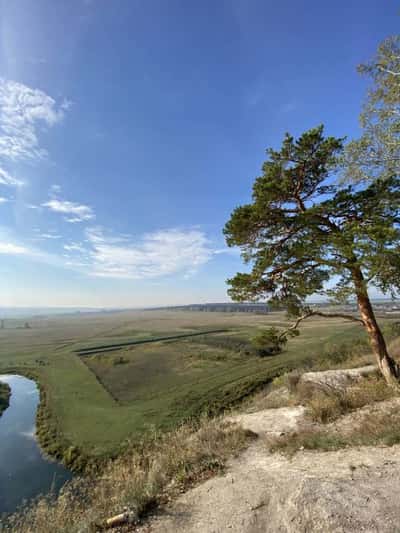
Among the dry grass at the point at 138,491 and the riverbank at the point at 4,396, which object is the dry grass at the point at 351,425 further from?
the riverbank at the point at 4,396

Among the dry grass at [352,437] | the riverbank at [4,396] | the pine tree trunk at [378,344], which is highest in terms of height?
the pine tree trunk at [378,344]

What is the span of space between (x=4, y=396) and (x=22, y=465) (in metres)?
17.8

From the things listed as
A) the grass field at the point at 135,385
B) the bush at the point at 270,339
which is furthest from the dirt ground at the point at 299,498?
the grass field at the point at 135,385

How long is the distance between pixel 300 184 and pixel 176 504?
1180cm

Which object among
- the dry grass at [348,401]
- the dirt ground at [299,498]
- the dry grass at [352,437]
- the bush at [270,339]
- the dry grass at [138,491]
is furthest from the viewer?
the bush at [270,339]

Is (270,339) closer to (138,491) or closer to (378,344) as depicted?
(378,344)

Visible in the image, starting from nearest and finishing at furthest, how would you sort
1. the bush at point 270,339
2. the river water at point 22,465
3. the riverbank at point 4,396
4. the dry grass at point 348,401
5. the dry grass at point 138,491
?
the dry grass at point 138,491 < the dry grass at point 348,401 < the bush at point 270,339 < the river water at point 22,465 < the riverbank at point 4,396

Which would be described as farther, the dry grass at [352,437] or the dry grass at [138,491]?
the dry grass at [352,437]

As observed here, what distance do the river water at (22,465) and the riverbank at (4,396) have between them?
33.6 inches

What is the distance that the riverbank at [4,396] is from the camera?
2856 cm

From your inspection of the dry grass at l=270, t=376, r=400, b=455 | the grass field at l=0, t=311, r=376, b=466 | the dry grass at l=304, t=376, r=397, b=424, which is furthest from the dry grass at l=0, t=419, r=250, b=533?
the grass field at l=0, t=311, r=376, b=466

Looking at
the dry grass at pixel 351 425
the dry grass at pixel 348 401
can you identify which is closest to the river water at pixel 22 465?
the dry grass at pixel 351 425

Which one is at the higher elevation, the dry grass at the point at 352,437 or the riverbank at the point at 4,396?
the dry grass at the point at 352,437

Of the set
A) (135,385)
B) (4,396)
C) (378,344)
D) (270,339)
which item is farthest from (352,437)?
(4,396)
